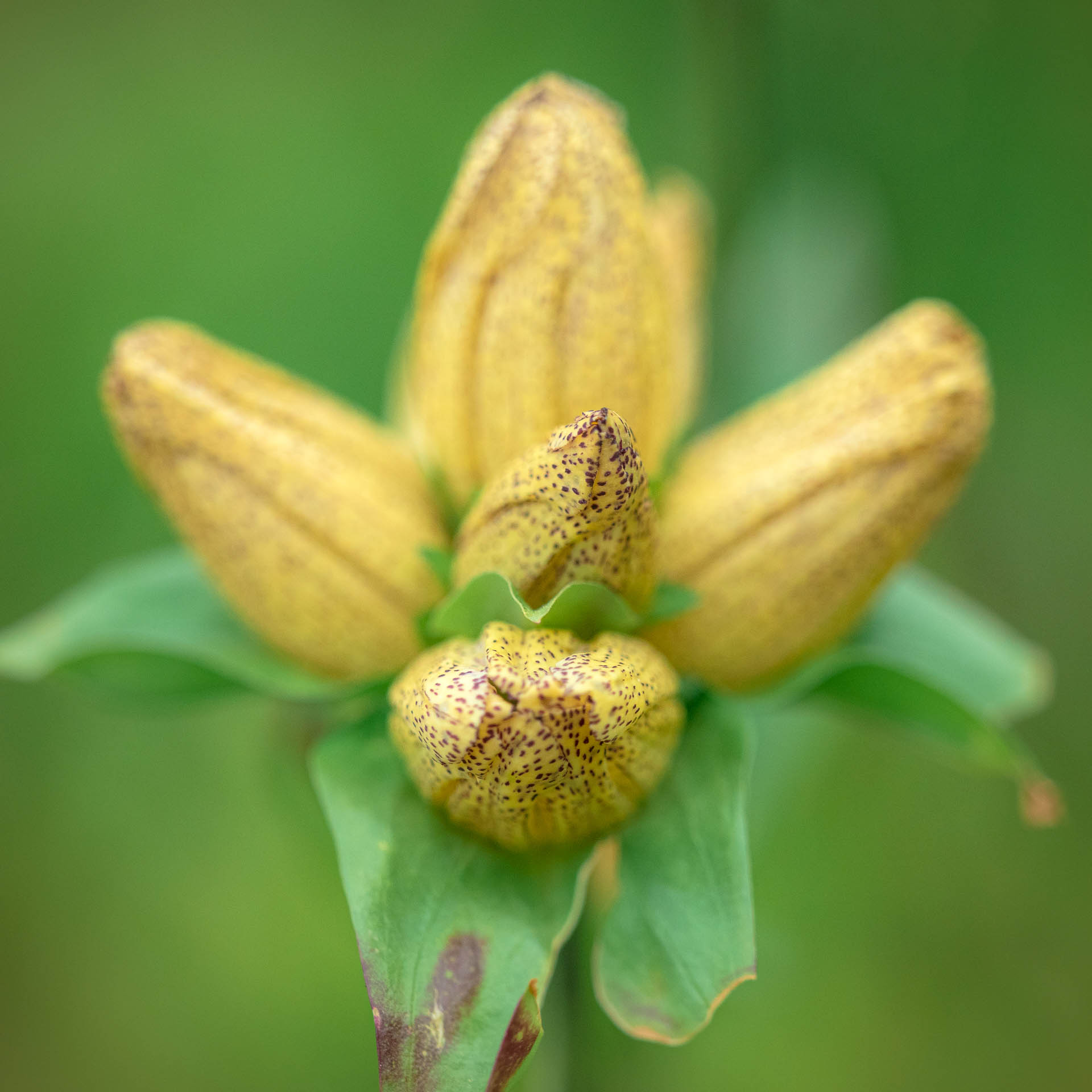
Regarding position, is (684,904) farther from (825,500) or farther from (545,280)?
(545,280)

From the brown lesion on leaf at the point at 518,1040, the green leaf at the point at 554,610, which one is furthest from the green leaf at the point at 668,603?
the brown lesion on leaf at the point at 518,1040

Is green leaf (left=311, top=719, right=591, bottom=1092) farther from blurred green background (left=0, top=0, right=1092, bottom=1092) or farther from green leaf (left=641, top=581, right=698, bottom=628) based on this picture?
blurred green background (left=0, top=0, right=1092, bottom=1092)

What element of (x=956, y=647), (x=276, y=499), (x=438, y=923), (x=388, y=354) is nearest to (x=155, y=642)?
(x=276, y=499)

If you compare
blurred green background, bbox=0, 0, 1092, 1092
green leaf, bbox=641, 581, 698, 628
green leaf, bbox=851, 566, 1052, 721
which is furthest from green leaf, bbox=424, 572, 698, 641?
blurred green background, bbox=0, 0, 1092, 1092

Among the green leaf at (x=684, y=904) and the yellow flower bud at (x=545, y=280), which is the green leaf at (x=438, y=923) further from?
the yellow flower bud at (x=545, y=280)

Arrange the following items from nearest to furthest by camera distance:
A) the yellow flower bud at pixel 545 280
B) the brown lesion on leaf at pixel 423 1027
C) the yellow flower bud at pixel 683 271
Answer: the brown lesion on leaf at pixel 423 1027
the yellow flower bud at pixel 545 280
the yellow flower bud at pixel 683 271

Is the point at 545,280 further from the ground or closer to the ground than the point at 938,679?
further from the ground
